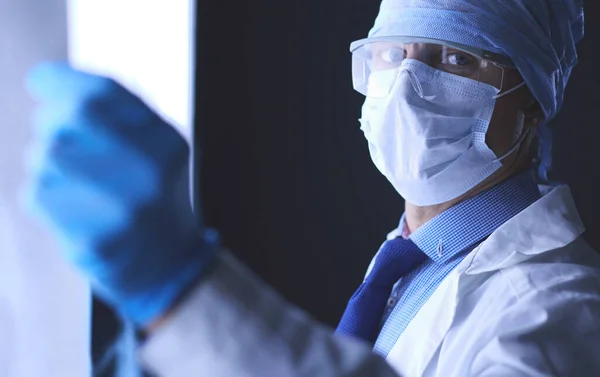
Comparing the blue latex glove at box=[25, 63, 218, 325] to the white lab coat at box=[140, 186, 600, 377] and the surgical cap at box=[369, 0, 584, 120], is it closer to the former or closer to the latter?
the white lab coat at box=[140, 186, 600, 377]

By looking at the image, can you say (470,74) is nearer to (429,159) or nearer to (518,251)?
(429,159)

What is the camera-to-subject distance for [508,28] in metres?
0.96

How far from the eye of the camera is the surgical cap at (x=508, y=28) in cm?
96

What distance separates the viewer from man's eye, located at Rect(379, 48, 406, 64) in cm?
102

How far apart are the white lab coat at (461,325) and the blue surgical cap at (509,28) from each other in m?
0.19

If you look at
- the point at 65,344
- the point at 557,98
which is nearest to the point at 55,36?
the point at 65,344

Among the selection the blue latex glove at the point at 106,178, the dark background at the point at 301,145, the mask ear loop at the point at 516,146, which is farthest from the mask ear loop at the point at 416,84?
the dark background at the point at 301,145

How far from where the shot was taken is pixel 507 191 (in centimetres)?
98

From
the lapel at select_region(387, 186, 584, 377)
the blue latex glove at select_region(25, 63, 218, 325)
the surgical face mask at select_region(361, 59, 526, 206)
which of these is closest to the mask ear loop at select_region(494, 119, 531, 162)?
the surgical face mask at select_region(361, 59, 526, 206)

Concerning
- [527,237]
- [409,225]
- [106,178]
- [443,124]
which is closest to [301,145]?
[409,225]

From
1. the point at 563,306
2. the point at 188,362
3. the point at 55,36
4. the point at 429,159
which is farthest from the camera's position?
the point at 429,159

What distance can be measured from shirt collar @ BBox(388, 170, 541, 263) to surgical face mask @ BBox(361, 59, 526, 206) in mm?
32

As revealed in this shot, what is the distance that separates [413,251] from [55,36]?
2.05ft

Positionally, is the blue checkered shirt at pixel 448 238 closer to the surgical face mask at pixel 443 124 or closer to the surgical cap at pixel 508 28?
the surgical face mask at pixel 443 124
